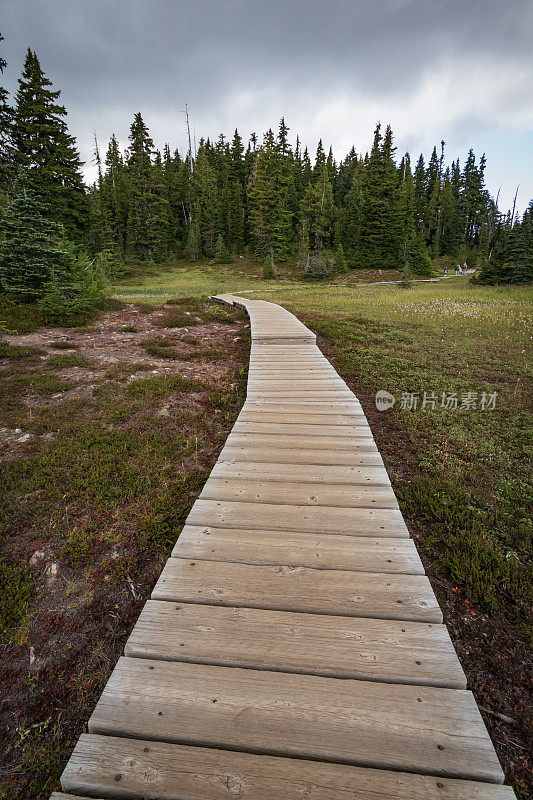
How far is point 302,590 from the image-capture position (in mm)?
2244

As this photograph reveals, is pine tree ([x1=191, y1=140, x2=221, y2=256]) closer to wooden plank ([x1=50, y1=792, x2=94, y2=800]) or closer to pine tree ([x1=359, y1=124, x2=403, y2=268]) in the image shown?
pine tree ([x1=359, y1=124, x2=403, y2=268])

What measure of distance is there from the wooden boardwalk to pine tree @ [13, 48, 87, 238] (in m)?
33.3

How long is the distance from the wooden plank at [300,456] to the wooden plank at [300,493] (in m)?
0.40

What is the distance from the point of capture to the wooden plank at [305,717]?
1453mm

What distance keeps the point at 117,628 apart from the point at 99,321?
12183 millimetres

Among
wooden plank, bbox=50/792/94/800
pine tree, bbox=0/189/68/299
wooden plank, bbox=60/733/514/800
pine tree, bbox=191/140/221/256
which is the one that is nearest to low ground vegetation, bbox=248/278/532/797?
wooden plank, bbox=60/733/514/800

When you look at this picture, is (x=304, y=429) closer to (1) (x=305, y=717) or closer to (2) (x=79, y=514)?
(2) (x=79, y=514)

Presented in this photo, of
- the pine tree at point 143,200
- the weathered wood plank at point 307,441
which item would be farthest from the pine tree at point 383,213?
the weathered wood plank at point 307,441

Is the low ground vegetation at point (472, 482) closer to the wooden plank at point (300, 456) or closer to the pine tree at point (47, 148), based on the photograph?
the wooden plank at point (300, 456)

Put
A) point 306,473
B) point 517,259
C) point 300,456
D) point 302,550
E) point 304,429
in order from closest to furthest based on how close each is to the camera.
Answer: point 302,550, point 306,473, point 300,456, point 304,429, point 517,259

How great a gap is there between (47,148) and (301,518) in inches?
1604

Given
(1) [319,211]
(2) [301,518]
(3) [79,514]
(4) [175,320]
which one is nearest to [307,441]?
(2) [301,518]

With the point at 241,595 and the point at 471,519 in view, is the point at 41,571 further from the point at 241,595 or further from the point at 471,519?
the point at 471,519

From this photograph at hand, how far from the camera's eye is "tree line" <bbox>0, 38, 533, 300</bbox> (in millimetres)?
12141
